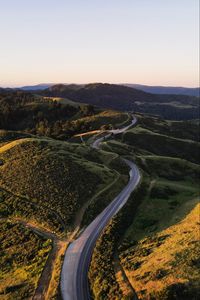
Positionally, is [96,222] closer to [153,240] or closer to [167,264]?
[153,240]

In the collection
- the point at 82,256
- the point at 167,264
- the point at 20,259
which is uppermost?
the point at 167,264

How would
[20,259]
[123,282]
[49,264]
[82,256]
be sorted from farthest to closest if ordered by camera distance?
[20,259]
[82,256]
[49,264]
[123,282]

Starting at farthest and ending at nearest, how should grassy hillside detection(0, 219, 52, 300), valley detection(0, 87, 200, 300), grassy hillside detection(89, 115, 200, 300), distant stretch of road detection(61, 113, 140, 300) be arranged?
grassy hillside detection(0, 219, 52, 300)
distant stretch of road detection(61, 113, 140, 300)
valley detection(0, 87, 200, 300)
grassy hillside detection(89, 115, 200, 300)

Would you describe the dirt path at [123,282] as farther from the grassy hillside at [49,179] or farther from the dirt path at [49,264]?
the grassy hillside at [49,179]

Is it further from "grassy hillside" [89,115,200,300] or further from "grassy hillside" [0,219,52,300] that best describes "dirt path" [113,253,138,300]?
"grassy hillside" [0,219,52,300]

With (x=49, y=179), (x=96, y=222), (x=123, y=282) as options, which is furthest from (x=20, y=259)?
(x=49, y=179)

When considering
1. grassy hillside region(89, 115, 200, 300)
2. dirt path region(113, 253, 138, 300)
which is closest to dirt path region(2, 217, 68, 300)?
grassy hillside region(89, 115, 200, 300)

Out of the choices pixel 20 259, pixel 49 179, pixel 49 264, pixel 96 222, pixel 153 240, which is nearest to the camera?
pixel 49 264

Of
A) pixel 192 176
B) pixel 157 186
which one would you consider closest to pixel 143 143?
pixel 192 176

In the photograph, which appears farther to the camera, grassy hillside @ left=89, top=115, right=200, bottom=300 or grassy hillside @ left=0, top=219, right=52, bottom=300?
grassy hillside @ left=0, top=219, right=52, bottom=300
